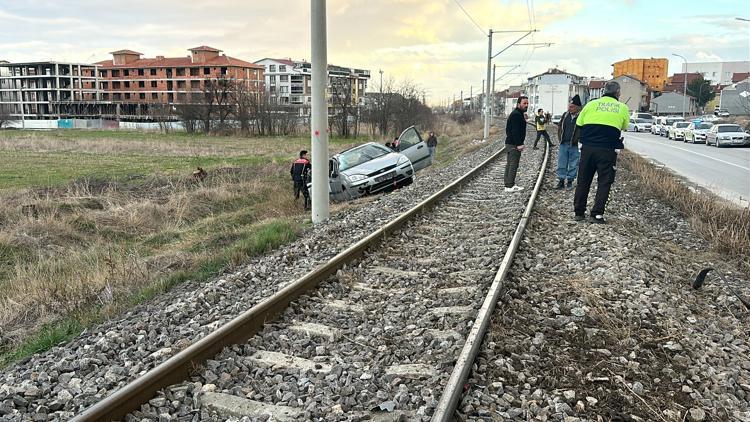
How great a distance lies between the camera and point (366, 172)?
562 inches

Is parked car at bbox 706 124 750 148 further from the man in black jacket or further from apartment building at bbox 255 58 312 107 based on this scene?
apartment building at bbox 255 58 312 107

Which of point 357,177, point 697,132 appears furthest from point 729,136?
point 357,177

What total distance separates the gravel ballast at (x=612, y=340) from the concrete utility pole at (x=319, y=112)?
4081 mm

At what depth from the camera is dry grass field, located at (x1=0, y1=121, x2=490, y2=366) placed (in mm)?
6621

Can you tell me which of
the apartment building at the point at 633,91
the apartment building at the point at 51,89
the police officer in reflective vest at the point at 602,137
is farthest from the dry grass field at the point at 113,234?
the apartment building at the point at 633,91

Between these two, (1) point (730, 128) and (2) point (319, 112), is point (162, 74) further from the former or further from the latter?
(2) point (319, 112)

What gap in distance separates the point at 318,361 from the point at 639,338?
2.46m

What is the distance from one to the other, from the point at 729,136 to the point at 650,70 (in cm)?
12419

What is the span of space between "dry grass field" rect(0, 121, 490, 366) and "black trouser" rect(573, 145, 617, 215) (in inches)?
176

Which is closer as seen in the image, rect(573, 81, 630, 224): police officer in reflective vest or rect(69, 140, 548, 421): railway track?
rect(69, 140, 548, 421): railway track

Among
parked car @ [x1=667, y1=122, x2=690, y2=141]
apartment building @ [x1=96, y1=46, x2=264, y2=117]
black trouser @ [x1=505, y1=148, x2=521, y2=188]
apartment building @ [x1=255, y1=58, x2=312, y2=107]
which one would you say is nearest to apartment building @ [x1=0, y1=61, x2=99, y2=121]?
apartment building @ [x1=96, y1=46, x2=264, y2=117]

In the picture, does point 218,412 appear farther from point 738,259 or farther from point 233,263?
point 738,259

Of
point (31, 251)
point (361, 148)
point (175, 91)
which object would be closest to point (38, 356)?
point (31, 251)

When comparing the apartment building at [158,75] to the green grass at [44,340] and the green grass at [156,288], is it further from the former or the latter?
the green grass at [44,340]
